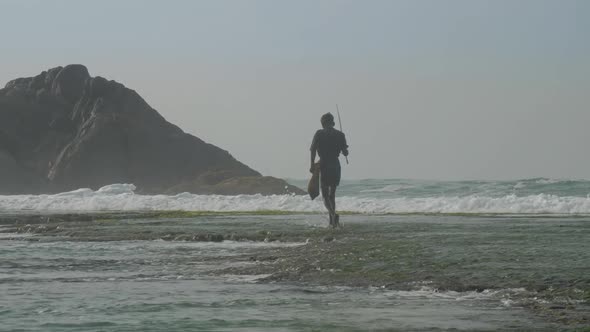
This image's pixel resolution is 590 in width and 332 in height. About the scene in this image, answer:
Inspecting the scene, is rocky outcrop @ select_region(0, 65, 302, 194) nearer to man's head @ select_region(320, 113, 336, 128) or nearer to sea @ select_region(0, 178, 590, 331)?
man's head @ select_region(320, 113, 336, 128)

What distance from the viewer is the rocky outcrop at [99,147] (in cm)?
5375

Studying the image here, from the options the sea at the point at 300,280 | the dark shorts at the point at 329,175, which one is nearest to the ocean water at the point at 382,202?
the dark shorts at the point at 329,175

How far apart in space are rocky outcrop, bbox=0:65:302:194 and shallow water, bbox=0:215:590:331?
113 ft

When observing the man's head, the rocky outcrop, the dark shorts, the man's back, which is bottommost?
the dark shorts

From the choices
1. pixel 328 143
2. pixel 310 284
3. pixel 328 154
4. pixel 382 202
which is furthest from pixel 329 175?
pixel 382 202

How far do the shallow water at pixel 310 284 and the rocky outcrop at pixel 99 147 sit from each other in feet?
113

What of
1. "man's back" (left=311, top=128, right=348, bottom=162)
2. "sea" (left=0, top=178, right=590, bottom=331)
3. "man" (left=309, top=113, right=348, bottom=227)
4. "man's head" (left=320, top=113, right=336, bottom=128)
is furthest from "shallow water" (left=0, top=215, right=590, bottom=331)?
"man's head" (left=320, top=113, right=336, bottom=128)

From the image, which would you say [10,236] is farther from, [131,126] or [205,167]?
[131,126]

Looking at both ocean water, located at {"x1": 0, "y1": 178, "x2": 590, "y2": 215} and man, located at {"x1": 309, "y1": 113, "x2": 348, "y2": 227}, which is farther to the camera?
ocean water, located at {"x1": 0, "y1": 178, "x2": 590, "y2": 215}

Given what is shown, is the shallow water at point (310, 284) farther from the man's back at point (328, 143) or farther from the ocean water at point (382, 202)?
the ocean water at point (382, 202)

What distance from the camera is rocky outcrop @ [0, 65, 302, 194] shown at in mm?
53750

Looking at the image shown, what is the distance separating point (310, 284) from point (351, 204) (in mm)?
22505

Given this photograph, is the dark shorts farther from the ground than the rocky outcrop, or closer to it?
closer to it

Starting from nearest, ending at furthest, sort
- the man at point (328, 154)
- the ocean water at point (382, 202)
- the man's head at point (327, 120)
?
the man at point (328, 154), the man's head at point (327, 120), the ocean water at point (382, 202)
